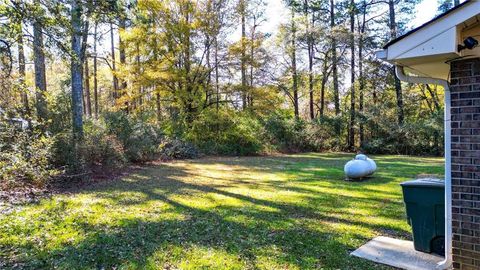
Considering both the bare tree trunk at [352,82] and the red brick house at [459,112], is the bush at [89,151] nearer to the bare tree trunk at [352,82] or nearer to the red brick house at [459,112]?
the red brick house at [459,112]

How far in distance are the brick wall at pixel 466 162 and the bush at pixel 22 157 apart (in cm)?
725

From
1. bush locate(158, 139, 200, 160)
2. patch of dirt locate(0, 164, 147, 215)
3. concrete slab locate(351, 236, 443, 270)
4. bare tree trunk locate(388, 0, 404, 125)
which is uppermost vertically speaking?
bare tree trunk locate(388, 0, 404, 125)

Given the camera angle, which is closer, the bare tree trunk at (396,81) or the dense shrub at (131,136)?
the dense shrub at (131,136)

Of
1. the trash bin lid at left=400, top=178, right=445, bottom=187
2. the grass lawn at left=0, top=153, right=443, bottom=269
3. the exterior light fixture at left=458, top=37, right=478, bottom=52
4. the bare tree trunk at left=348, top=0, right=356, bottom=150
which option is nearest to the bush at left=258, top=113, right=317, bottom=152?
the bare tree trunk at left=348, top=0, right=356, bottom=150

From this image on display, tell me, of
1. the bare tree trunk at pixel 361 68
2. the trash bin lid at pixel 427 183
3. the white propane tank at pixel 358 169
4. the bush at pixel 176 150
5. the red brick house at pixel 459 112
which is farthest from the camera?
the bare tree trunk at pixel 361 68

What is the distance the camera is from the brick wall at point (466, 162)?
10.1 ft

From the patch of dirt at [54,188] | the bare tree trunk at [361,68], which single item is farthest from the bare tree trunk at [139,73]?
the bare tree trunk at [361,68]

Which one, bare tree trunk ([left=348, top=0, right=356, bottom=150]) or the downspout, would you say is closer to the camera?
the downspout

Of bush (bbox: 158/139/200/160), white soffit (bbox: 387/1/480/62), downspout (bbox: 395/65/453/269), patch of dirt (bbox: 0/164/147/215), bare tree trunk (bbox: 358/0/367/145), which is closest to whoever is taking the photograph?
white soffit (bbox: 387/1/480/62)

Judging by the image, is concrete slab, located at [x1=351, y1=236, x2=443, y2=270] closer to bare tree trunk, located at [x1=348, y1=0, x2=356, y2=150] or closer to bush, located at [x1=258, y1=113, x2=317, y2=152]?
bush, located at [x1=258, y1=113, x2=317, y2=152]

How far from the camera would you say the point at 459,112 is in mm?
3160

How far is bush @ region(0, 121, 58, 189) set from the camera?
22.0 feet

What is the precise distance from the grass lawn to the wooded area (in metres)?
2.26

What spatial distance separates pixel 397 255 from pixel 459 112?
70.0 inches
